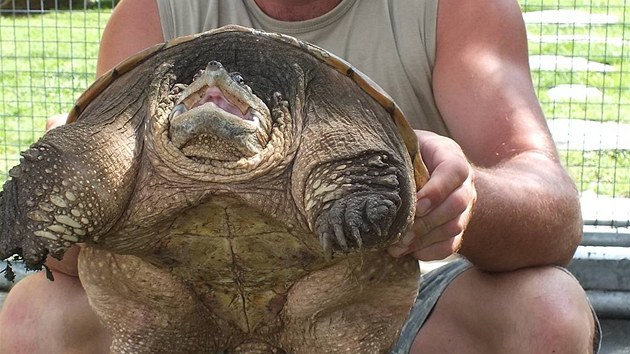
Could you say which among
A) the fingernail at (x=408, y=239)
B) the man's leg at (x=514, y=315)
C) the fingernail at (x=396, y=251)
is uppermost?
the fingernail at (x=408, y=239)

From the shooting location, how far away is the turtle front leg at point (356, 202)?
1.63 meters

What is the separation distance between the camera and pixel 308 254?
1897mm

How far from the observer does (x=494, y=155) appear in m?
2.44

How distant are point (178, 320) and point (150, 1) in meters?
0.92

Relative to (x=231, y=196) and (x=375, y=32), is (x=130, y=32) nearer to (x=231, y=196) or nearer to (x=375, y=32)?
(x=375, y=32)

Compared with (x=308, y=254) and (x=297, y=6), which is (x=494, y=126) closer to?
(x=297, y=6)

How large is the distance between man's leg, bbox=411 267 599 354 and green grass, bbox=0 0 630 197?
7.67ft

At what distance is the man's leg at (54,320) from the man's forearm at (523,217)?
0.89 m

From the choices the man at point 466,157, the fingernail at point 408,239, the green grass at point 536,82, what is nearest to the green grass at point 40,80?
the green grass at point 536,82

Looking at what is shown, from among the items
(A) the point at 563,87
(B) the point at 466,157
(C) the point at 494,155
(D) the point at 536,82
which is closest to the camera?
(B) the point at 466,157

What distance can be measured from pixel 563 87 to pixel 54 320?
445cm

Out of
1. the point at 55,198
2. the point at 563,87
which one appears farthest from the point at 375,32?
the point at 563,87

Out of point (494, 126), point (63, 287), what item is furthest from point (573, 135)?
point (63, 287)

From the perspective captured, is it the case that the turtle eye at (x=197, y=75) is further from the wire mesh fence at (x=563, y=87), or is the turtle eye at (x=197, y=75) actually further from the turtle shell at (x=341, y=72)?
the wire mesh fence at (x=563, y=87)
